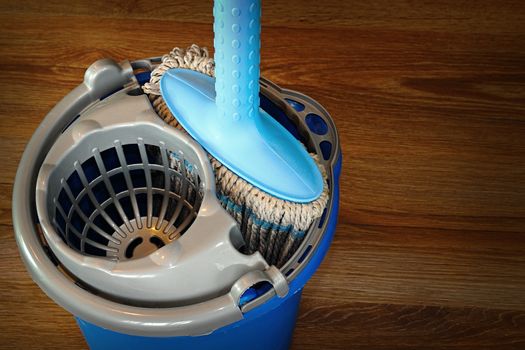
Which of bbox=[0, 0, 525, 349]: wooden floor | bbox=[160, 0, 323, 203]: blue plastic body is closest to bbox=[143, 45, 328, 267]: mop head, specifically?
bbox=[160, 0, 323, 203]: blue plastic body

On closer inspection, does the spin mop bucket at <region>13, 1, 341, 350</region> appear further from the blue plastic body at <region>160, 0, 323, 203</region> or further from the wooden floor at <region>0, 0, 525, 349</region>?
the wooden floor at <region>0, 0, 525, 349</region>

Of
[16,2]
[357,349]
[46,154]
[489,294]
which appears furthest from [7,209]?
[489,294]

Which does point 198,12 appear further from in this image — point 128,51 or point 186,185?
point 186,185

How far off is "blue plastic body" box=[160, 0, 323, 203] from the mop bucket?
0.02 m

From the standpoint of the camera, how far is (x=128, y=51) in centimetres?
118

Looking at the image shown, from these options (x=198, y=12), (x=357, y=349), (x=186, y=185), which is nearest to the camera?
(x=186, y=185)

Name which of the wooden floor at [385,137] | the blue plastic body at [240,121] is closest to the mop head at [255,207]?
the blue plastic body at [240,121]

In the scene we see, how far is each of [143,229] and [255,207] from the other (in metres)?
0.16

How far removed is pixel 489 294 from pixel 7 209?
2.26 ft

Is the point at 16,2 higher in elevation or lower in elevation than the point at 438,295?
higher

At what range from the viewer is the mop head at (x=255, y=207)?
695 mm

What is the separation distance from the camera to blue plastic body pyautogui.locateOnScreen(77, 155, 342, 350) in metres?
0.68

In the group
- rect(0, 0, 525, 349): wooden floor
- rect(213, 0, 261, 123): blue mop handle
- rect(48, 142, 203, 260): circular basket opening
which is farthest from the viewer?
rect(0, 0, 525, 349): wooden floor

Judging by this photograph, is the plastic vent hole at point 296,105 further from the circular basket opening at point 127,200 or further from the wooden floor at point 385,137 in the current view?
the wooden floor at point 385,137
